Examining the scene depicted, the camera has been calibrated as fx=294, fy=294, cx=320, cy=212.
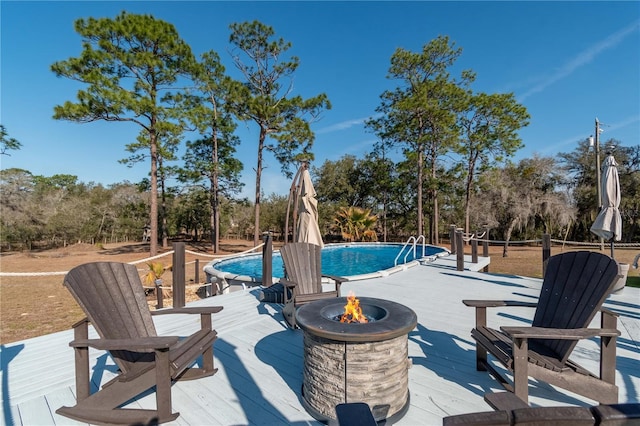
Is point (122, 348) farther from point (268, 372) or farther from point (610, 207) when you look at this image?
point (610, 207)

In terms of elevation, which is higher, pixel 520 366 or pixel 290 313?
pixel 520 366

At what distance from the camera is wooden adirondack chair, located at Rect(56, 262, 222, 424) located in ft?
6.00

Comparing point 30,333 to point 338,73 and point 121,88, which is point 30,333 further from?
point 338,73

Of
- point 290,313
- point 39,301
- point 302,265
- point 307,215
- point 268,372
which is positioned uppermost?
point 307,215

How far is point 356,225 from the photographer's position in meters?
18.2

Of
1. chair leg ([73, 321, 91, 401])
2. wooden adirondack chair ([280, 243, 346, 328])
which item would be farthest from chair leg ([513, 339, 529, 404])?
chair leg ([73, 321, 91, 401])

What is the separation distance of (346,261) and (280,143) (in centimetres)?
780

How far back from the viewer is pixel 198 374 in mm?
2414

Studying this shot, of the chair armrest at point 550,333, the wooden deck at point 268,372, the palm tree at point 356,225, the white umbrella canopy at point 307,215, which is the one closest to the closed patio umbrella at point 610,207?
the wooden deck at point 268,372

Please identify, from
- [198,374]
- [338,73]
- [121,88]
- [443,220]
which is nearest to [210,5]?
[121,88]

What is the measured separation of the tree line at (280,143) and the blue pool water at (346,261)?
3.17m

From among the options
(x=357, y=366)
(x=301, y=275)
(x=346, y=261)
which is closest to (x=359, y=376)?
(x=357, y=366)

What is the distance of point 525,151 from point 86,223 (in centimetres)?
3051

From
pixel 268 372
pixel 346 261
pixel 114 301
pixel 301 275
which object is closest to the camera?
pixel 114 301
